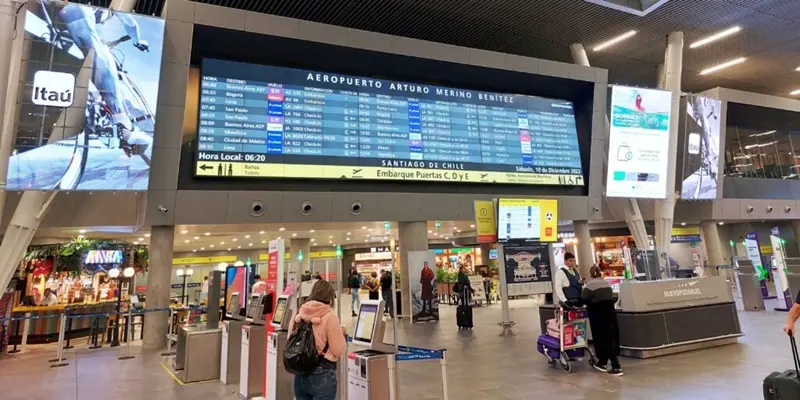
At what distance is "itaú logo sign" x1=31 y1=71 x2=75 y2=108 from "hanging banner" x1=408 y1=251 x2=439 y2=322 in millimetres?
7967

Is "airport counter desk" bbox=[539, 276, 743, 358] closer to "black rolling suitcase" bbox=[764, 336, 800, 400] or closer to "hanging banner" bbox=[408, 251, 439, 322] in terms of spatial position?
"black rolling suitcase" bbox=[764, 336, 800, 400]

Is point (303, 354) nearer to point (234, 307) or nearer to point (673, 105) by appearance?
point (234, 307)

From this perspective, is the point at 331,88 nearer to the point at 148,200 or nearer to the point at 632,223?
the point at 148,200

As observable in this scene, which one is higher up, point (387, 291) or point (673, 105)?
point (673, 105)

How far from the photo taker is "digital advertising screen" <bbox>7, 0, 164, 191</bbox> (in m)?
7.53

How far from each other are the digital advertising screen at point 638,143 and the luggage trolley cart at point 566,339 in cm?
793

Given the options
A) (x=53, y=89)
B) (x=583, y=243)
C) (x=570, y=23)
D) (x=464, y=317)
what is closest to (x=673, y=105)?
(x=570, y=23)

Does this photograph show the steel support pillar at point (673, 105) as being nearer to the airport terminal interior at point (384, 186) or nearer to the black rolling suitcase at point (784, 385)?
the airport terminal interior at point (384, 186)

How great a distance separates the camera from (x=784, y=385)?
2904mm

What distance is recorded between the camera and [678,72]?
13.5 meters

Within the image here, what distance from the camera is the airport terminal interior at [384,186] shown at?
17.8 feet

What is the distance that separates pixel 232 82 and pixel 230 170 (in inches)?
82.7

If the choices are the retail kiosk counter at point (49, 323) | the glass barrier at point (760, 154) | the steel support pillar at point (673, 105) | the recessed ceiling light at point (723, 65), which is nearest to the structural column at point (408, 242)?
the steel support pillar at point (673, 105)

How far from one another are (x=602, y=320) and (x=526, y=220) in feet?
12.7
